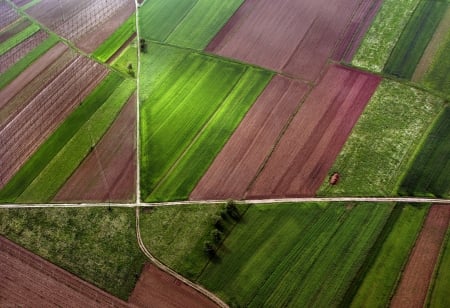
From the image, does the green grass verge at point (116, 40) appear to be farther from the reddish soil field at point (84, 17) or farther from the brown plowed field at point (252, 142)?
the brown plowed field at point (252, 142)

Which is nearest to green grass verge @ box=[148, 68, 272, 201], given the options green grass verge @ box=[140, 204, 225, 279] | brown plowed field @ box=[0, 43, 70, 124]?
green grass verge @ box=[140, 204, 225, 279]

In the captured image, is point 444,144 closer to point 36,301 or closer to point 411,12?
point 411,12

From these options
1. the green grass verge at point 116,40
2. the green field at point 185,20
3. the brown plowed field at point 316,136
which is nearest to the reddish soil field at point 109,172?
the brown plowed field at point 316,136

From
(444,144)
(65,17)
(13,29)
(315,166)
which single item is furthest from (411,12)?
(13,29)

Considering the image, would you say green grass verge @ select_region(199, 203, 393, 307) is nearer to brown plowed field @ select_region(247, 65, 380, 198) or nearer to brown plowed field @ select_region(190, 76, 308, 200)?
brown plowed field @ select_region(247, 65, 380, 198)

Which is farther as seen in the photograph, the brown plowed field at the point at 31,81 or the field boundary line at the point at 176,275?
the brown plowed field at the point at 31,81

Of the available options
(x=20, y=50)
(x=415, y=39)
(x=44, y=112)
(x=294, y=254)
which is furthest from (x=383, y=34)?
(x=20, y=50)

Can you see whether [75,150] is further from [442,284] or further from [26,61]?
[442,284]
